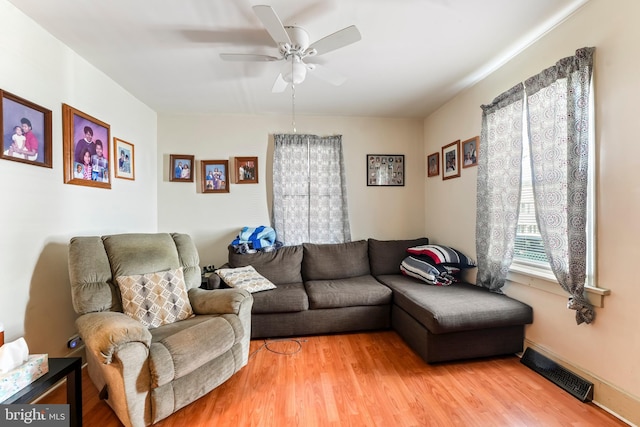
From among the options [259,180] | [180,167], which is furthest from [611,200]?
[180,167]

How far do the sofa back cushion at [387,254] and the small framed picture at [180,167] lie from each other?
2483 millimetres

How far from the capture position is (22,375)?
1.22 m

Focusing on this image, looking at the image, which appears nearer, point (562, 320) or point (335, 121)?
point (562, 320)

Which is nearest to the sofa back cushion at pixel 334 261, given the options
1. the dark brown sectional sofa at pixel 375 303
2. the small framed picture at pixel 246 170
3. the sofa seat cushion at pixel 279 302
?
the dark brown sectional sofa at pixel 375 303

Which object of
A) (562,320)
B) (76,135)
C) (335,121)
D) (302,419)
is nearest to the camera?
(302,419)

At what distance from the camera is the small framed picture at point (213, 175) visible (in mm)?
3318

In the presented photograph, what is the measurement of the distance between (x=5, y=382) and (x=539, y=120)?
11.2 ft

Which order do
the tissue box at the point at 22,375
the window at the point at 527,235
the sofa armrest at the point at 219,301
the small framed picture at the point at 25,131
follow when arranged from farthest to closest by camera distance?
the window at the point at 527,235 → the sofa armrest at the point at 219,301 → the small framed picture at the point at 25,131 → the tissue box at the point at 22,375

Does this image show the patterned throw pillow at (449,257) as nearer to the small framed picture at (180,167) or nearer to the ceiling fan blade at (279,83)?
the ceiling fan blade at (279,83)

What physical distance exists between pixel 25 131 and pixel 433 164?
380 centimetres

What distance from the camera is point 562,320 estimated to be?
1828 mm

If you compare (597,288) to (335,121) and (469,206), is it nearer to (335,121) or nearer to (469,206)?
(469,206)

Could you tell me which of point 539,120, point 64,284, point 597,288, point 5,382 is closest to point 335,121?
point 539,120

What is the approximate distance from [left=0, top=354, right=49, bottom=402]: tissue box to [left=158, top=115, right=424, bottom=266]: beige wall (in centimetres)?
202
